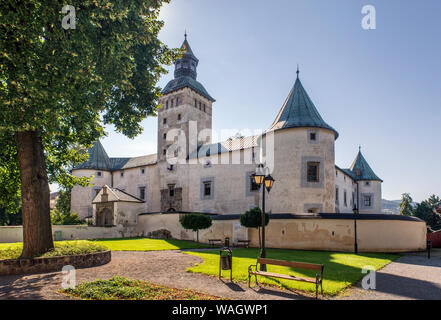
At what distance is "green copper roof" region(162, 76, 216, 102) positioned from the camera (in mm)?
37094

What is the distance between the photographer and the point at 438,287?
923 centimetres

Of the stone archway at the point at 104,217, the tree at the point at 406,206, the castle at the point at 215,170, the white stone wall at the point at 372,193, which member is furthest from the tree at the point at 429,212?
the stone archway at the point at 104,217

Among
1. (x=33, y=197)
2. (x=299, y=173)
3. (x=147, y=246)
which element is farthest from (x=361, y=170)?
(x=33, y=197)

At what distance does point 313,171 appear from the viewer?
978 inches

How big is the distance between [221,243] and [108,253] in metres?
12.1

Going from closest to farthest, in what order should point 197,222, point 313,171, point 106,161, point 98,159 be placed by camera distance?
1. point 197,222
2. point 313,171
3. point 98,159
4. point 106,161

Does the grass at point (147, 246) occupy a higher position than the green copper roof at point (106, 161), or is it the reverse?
the green copper roof at point (106, 161)

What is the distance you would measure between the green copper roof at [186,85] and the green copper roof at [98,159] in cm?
1458

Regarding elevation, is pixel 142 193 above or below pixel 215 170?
below

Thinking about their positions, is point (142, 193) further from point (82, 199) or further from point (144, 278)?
point (144, 278)

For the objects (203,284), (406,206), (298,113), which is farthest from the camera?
(406,206)

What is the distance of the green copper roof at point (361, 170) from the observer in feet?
136

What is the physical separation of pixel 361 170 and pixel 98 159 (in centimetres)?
3866

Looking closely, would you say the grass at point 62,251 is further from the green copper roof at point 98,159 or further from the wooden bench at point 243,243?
the green copper roof at point 98,159
